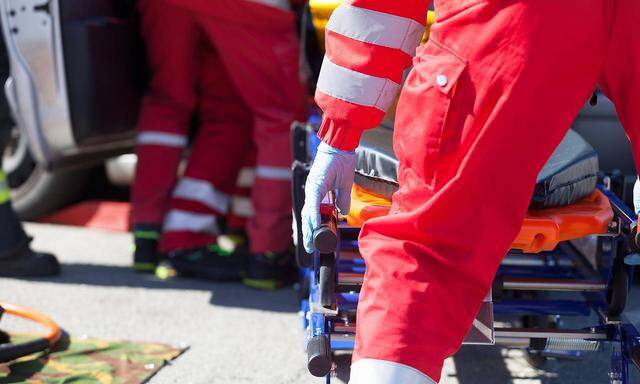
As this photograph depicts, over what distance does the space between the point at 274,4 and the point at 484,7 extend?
1.88 metres

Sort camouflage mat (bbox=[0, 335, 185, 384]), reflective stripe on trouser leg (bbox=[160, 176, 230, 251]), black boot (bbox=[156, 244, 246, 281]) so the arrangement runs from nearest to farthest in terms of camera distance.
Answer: camouflage mat (bbox=[0, 335, 185, 384]) → black boot (bbox=[156, 244, 246, 281]) → reflective stripe on trouser leg (bbox=[160, 176, 230, 251])

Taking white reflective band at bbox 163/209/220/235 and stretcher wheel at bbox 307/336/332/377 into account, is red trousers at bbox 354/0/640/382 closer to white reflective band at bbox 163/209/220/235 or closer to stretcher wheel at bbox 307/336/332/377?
stretcher wheel at bbox 307/336/332/377

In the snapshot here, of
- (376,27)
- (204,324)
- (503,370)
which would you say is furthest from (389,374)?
(204,324)

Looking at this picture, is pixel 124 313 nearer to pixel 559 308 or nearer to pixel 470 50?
pixel 559 308

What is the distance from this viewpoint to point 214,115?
12.8 ft

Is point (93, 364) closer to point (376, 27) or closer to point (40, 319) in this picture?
point (40, 319)

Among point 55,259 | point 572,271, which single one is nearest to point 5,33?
point 55,259

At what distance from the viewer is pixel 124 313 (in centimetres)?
333

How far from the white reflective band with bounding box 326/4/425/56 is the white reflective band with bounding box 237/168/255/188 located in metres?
2.17

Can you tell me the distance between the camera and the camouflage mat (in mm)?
2699

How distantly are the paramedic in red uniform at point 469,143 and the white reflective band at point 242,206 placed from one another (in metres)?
2.37

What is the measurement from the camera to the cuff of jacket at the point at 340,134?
2.03 metres

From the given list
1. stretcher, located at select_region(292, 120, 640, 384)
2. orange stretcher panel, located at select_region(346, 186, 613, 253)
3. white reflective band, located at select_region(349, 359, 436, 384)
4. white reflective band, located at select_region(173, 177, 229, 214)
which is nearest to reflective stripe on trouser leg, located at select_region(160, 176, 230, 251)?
white reflective band, located at select_region(173, 177, 229, 214)

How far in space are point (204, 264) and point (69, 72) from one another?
94cm
